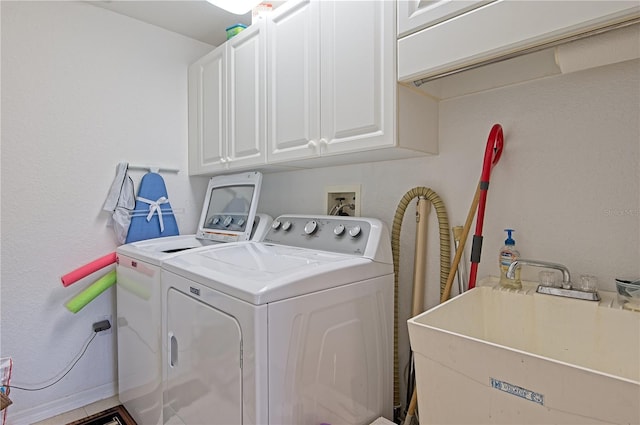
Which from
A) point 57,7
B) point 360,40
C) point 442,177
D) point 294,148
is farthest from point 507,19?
point 57,7

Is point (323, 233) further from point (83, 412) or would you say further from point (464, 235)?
point (83, 412)

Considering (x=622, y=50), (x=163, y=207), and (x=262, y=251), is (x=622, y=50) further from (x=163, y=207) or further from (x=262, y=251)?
(x=163, y=207)

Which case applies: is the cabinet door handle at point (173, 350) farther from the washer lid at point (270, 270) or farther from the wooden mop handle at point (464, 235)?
the wooden mop handle at point (464, 235)

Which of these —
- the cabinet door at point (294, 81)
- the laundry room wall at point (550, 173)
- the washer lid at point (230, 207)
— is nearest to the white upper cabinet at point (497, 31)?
the laundry room wall at point (550, 173)

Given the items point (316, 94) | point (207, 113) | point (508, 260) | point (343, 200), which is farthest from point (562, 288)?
point (207, 113)

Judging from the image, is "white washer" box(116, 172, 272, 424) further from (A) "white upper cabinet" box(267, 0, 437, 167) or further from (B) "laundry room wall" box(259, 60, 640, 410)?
(B) "laundry room wall" box(259, 60, 640, 410)

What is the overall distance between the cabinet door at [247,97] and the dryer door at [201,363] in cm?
91

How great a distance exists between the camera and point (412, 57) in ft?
3.97

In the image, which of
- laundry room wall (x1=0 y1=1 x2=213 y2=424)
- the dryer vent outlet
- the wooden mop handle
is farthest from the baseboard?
the wooden mop handle

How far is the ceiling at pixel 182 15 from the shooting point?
7.06 ft

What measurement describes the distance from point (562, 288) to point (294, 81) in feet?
4.56

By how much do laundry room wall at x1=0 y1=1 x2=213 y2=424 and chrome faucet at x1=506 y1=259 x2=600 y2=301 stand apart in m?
2.28

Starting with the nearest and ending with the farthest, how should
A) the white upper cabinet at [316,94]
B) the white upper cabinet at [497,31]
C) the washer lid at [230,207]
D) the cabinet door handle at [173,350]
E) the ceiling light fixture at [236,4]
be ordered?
the white upper cabinet at [497,31]
the white upper cabinet at [316,94]
the cabinet door handle at [173,350]
the ceiling light fixture at [236,4]
the washer lid at [230,207]

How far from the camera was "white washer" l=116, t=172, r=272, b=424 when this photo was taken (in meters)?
1.65
